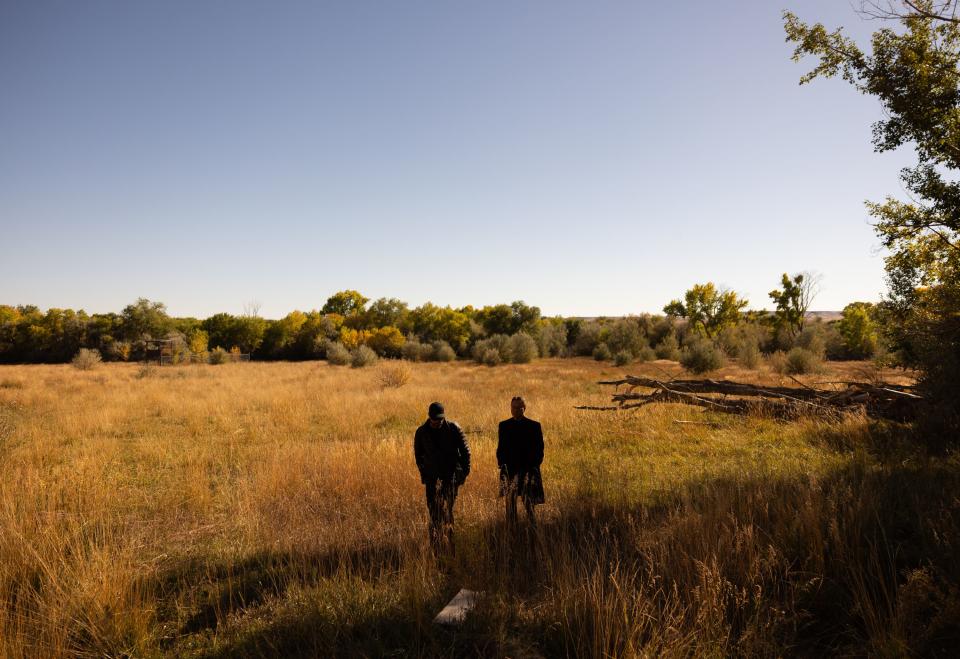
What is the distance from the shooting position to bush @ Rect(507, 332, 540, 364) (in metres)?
37.8

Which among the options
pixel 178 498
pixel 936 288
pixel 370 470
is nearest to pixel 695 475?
pixel 370 470

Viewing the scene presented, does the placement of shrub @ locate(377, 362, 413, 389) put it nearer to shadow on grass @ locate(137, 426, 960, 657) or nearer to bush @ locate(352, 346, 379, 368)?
bush @ locate(352, 346, 379, 368)

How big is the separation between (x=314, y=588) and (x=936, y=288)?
38.9 ft

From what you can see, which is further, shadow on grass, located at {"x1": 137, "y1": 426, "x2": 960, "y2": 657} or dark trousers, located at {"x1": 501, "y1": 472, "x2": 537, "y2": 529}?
dark trousers, located at {"x1": 501, "y1": 472, "x2": 537, "y2": 529}

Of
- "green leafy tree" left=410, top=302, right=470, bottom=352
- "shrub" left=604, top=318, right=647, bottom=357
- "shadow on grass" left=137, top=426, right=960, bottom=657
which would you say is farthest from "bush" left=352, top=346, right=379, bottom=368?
"shadow on grass" left=137, top=426, right=960, bottom=657

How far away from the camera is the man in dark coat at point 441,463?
4.55 m

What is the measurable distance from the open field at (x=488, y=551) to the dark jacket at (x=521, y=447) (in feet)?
2.22

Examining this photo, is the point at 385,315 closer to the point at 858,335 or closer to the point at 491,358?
the point at 491,358

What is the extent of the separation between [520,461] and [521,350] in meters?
34.0

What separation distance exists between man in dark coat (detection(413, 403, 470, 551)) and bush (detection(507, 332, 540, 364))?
108 feet

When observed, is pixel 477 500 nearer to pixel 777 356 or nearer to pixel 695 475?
pixel 695 475

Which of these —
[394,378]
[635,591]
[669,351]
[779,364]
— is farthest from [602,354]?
→ [635,591]

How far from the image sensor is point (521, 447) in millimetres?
4781

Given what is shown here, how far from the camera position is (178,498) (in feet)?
20.7
